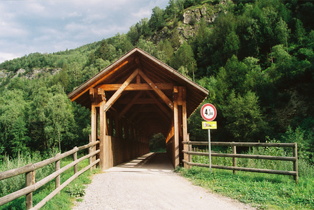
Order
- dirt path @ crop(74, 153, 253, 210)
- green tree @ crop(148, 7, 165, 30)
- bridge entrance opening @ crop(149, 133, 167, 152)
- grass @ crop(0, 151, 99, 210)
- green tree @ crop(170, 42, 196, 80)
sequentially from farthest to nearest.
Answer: green tree @ crop(148, 7, 165, 30) < green tree @ crop(170, 42, 196, 80) < bridge entrance opening @ crop(149, 133, 167, 152) < dirt path @ crop(74, 153, 253, 210) < grass @ crop(0, 151, 99, 210)

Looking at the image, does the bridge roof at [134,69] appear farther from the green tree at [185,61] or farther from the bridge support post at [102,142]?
the green tree at [185,61]

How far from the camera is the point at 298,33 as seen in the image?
173 ft

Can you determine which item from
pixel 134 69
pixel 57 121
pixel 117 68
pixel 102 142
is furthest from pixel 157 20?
pixel 102 142

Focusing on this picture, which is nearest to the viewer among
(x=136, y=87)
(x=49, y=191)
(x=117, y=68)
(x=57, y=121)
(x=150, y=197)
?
(x=49, y=191)

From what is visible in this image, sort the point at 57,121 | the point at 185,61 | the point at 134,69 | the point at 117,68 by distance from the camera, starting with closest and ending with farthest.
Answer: the point at 117,68, the point at 134,69, the point at 57,121, the point at 185,61

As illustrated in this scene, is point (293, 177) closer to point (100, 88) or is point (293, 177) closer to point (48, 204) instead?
point (48, 204)

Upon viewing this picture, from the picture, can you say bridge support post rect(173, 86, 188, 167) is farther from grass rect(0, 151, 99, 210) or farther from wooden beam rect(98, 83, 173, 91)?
grass rect(0, 151, 99, 210)

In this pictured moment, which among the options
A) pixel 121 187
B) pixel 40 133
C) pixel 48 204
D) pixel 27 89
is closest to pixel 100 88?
pixel 121 187

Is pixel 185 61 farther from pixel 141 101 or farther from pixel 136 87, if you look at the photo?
pixel 136 87

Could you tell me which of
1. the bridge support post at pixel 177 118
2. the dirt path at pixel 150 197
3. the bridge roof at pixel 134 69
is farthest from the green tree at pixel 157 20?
the dirt path at pixel 150 197

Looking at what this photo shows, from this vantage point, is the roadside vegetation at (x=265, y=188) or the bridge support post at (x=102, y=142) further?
the bridge support post at (x=102, y=142)

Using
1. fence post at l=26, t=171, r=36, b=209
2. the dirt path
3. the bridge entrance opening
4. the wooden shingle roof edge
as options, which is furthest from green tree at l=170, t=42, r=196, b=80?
fence post at l=26, t=171, r=36, b=209

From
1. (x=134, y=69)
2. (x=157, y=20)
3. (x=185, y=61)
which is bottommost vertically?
(x=134, y=69)

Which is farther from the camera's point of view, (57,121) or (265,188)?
(57,121)
